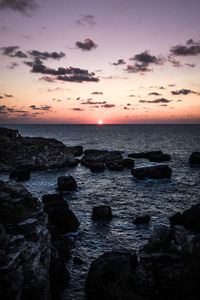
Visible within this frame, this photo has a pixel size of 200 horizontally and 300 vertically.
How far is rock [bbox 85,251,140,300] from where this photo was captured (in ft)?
39.1

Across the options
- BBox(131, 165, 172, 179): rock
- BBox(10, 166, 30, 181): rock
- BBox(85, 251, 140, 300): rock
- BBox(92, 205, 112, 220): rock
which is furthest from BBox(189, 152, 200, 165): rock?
BBox(85, 251, 140, 300): rock

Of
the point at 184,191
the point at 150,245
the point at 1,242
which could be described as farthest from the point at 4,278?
the point at 184,191

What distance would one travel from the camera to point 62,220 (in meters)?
22.3

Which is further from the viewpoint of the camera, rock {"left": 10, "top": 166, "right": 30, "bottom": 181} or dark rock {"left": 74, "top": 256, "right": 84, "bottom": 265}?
rock {"left": 10, "top": 166, "right": 30, "bottom": 181}

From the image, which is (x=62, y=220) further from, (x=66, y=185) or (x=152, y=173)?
(x=152, y=173)

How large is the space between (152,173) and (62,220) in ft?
89.0

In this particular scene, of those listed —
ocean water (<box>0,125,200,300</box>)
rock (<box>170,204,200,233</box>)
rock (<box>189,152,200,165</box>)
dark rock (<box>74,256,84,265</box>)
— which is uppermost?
rock (<box>189,152,200,165</box>)

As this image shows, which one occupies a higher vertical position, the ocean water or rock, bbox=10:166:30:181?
rock, bbox=10:166:30:181

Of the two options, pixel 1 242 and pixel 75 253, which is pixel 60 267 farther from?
pixel 1 242

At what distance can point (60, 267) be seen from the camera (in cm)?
1511

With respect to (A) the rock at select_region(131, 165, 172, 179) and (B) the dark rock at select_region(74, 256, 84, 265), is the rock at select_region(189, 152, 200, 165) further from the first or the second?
(B) the dark rock at select_region(74, 256, 84, 265)

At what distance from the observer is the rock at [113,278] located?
11906mm

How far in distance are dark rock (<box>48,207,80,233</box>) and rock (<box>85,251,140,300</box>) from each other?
8.31 meters

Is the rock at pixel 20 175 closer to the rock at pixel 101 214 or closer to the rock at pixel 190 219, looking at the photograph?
the rock at pixel 101 214
